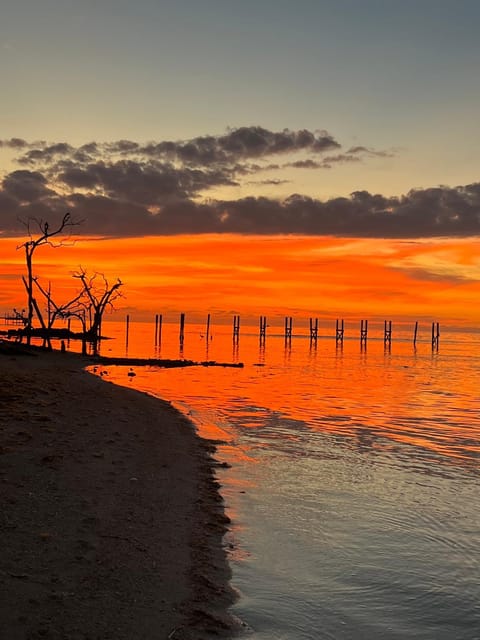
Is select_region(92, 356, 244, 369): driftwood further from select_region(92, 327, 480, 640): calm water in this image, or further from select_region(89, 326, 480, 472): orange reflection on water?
select_region(92, 327, 480, 640): calm water

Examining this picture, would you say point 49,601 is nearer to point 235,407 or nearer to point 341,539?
point 341,539

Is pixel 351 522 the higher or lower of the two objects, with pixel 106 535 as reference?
lower

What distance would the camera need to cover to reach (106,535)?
7.18m

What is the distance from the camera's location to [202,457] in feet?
43.6

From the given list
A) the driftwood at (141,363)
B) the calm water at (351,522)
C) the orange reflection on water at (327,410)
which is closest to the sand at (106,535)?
the calm water at (351,522)

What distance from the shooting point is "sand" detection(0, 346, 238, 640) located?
5.21 meters

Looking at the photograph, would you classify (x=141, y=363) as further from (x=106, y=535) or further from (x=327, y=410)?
(x=106, y=535)

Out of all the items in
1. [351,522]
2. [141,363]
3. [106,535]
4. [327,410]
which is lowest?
[141,363]

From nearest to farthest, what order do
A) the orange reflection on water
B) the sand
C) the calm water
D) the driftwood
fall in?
1. the sand
2. the calm water
3. the orange reflection on water
4. the driftwood

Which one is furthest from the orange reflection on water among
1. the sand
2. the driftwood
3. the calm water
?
the sand

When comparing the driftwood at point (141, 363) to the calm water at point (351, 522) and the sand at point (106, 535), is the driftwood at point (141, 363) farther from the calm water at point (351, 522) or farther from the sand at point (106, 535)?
the sand at point (106, 535)

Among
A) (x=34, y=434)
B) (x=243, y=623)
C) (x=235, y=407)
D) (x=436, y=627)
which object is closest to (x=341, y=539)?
(x=436, y=627)

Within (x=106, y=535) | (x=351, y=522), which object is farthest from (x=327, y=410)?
(x=106, y=535)

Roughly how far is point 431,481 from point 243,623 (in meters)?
7.76
